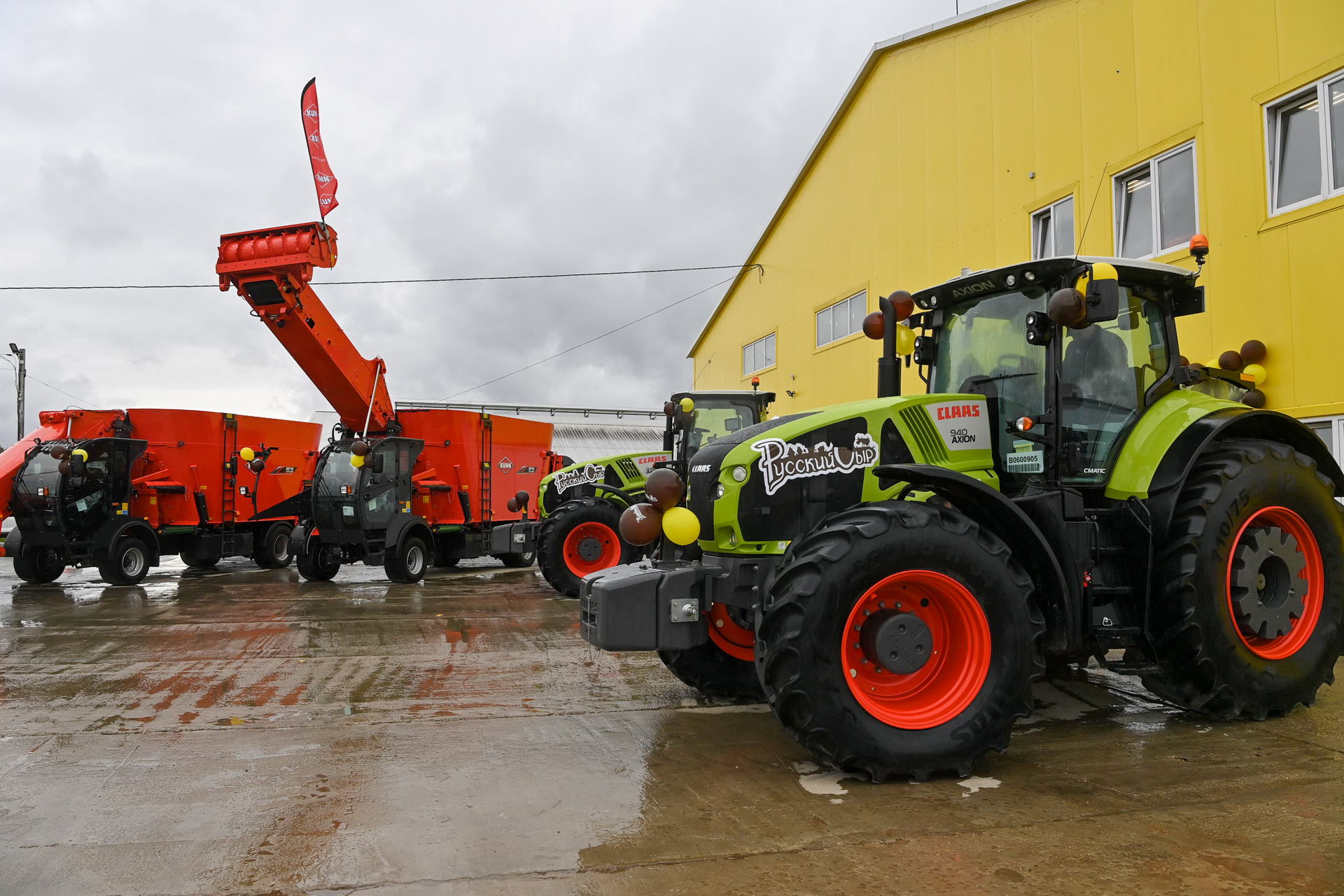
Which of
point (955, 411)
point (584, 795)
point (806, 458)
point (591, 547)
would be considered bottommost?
point (584, 795)

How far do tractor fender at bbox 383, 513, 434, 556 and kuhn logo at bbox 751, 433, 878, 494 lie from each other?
10.0 metres

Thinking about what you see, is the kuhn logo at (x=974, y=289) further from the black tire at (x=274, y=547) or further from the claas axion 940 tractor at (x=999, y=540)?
the black tire at (x=274, y=547)

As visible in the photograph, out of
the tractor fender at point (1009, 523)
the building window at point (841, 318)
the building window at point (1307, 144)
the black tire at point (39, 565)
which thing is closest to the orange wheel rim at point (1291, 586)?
the tractor fender at point (1009, 523)

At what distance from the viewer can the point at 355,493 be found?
1336 cm

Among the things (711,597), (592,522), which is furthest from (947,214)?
(711,597)

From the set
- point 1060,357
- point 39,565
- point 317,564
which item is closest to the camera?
point 1060,357

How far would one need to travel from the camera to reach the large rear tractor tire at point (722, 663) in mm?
5406

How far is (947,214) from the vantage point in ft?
40.4

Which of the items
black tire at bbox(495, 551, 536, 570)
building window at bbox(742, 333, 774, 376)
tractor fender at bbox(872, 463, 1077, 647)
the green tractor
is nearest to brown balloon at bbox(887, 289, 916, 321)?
tractor fender at bbox(872, 463, 1077, 647)

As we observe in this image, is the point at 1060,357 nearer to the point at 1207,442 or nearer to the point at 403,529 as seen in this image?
the point at 1207,442

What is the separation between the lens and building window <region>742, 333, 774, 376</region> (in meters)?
18.7

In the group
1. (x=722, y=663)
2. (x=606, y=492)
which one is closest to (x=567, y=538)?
(x=606, y=492)

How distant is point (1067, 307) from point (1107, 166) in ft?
21.0

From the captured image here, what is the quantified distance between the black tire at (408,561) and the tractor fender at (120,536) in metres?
3.68
